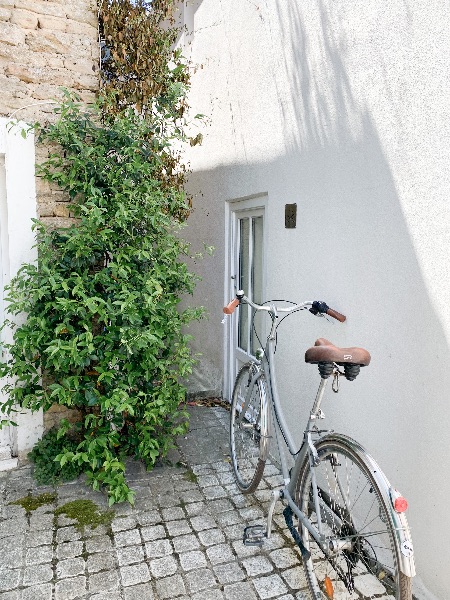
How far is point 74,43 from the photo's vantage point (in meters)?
3.93

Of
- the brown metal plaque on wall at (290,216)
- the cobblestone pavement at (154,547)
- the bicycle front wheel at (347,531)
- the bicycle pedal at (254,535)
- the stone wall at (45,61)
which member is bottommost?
the cobblestone pavement at (154,547)

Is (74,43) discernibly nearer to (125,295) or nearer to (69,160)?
(69,160)

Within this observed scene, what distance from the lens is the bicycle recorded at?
6.63 feet

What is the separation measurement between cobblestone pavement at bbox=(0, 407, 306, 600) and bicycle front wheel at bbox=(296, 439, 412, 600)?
29cm

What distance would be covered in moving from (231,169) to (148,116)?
3.85 ft

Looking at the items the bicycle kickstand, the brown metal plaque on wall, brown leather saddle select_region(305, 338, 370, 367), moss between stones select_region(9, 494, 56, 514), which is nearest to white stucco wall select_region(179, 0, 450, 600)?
the brown metal plaque on wall

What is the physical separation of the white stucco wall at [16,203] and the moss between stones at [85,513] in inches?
33.1

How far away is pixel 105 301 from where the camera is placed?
138 inches

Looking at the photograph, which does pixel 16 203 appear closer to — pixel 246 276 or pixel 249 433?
pixel 246 276

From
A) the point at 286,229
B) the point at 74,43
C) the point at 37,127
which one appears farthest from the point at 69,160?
the point at 286,229

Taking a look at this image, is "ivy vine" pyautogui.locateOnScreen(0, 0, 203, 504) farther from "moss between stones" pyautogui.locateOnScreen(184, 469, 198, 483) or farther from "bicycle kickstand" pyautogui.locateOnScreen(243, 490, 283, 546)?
"bicycle kickstand" pyautogui.locateOnScreen(243, 490, 283, 546)

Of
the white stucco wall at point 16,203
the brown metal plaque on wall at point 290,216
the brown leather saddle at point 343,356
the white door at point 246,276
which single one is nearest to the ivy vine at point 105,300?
the white stucco wall at point 16,203

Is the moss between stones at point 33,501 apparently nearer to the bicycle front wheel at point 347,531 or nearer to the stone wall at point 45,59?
the bicycle front wheel at point 347,531

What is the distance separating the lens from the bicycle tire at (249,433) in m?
3.28
